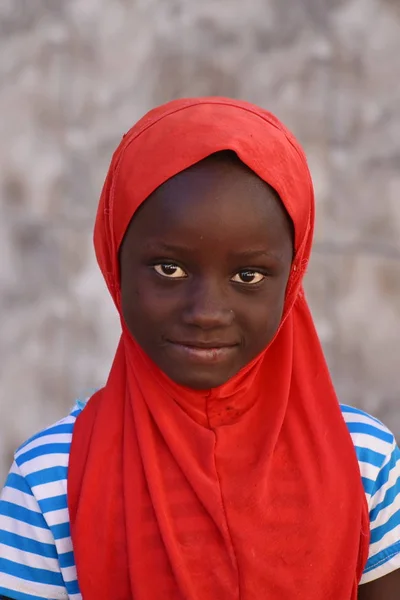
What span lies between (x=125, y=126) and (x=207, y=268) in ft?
5.17

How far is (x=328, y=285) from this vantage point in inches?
109

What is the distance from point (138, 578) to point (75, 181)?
5.41 ft

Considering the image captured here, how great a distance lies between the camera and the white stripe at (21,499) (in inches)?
53.6

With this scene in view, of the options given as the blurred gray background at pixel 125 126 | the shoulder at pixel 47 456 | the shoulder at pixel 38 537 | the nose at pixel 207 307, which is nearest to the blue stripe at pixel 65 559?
the shoulder at pixel 38 537

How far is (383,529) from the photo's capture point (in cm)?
→ 141

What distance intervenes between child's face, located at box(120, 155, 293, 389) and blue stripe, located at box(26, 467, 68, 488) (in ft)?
0.86

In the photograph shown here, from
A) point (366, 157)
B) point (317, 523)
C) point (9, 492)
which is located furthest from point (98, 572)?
point (366, 157)

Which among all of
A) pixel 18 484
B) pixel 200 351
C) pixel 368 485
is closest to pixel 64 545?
pixel 18 484

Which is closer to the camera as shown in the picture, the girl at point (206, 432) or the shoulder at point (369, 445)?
the girl at point (206, 432)

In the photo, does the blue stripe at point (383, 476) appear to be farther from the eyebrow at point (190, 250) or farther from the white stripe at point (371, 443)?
the eyebrow at point (190, 250)

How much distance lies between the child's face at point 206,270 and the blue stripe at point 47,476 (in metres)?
0.26

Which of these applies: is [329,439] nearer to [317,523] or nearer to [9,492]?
[317,523]

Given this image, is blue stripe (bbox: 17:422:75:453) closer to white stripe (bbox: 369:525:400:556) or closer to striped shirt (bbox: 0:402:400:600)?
striped shirt (bbox: 0:402:400:600)

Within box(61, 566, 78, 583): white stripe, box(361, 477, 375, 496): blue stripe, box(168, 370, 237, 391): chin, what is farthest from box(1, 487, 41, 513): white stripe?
box(361, 477, 375, 496): blue stripe
